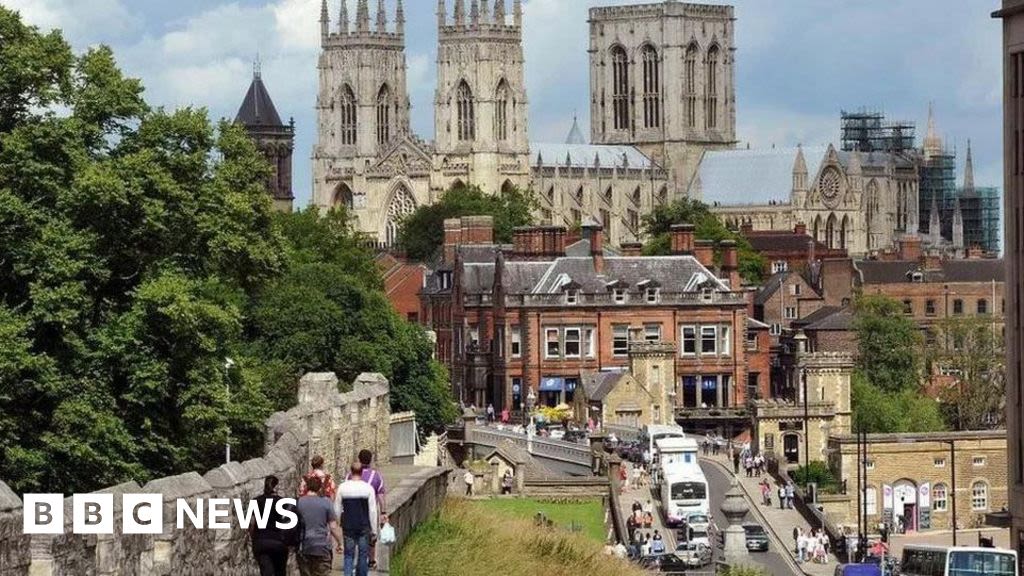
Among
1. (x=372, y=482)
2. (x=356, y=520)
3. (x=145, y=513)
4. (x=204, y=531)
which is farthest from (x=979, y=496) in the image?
(x=145, y=513)

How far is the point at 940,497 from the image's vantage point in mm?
87500

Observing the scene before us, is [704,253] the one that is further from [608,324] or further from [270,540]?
[270,540]

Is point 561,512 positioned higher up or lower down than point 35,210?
lower down

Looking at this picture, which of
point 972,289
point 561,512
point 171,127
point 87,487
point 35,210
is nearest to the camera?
point 87,487

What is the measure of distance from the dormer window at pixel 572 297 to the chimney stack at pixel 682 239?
23.7 feet

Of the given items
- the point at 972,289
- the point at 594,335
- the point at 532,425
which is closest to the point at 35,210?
the point at 532,425

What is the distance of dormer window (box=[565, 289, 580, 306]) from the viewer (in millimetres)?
103250

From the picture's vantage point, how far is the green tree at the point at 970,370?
112938mm

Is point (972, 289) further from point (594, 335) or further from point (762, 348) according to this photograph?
point (594, 335)

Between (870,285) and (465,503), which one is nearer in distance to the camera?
(465,503)

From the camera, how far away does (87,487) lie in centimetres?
4069

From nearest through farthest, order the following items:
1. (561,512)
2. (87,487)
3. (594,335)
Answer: (87,487), (561,512), (594,335)

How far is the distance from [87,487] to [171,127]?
7421 mm

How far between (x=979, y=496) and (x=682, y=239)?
2576 centimetres
